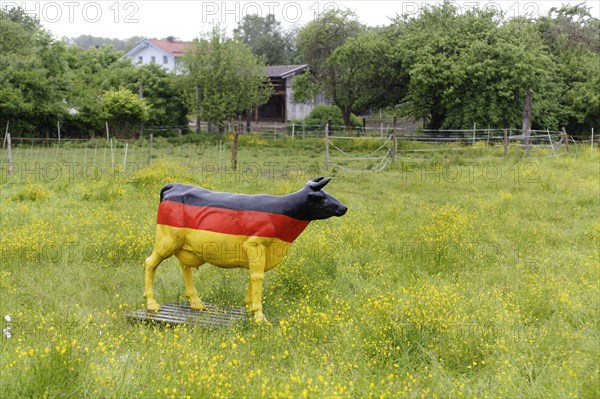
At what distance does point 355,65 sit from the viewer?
30094mm

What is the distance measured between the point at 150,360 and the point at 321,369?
146 cm

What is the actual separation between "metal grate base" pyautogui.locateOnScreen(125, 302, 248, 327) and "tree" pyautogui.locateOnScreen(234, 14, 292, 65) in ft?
148

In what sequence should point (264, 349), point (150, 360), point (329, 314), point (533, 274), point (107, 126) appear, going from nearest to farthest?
point (150, 360), point (264, 349), point (329, 314), point (533, 274), point (107, 126)

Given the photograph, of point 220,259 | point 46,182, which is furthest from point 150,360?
point 46,182

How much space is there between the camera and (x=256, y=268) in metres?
6.08

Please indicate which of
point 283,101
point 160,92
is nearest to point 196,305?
point 160,92

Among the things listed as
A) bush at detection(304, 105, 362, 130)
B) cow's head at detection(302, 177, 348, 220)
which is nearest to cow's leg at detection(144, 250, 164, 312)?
cow's head at detection(302, 177, 348, 220)

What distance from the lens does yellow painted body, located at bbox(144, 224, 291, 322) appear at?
20.0 feet

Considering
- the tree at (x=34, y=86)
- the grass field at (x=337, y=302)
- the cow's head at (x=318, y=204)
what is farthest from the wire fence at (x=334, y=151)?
the cow's head at (x=318, y=204)

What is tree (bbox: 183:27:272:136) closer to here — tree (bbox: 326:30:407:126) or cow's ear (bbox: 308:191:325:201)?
tree (bbox: 326:30:407:126)

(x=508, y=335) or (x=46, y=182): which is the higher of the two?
(x=46, y=182)

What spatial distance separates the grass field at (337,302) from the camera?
4352mm

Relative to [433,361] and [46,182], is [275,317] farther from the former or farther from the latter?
[46,182]

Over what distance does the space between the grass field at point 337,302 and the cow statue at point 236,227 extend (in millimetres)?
651
